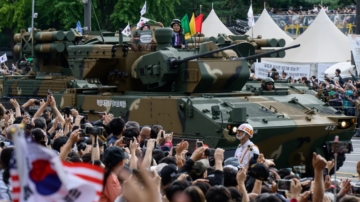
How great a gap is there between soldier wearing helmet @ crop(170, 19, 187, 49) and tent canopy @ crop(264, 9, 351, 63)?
633 inches

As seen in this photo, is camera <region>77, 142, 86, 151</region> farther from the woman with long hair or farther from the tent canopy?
the tent canopy

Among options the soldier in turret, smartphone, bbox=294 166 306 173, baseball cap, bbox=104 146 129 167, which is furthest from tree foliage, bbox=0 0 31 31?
baseball cap, bbox=104 146 129 167

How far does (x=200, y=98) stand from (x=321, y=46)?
746 inches

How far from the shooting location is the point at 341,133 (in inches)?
618

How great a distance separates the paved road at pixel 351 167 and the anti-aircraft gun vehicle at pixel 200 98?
1382 millimetres

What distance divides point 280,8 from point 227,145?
42.3 m

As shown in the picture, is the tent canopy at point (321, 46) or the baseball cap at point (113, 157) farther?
the tent canopy at point (321, 46)

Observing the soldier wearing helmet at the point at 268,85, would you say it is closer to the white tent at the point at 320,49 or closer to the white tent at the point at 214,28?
the white tent at the point at 320,49

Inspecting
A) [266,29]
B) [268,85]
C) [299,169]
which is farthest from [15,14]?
[299,169]

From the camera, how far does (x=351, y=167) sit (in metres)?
19.7

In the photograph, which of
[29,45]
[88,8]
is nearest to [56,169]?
[29,45]

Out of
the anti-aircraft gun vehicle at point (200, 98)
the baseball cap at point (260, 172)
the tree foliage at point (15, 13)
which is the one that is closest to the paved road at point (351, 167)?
the anti-aircraft gun vehicle at point (200, 98)

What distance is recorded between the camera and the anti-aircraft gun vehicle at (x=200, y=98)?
48.6 ft

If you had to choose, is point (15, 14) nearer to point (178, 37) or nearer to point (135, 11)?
point (135, 11)
